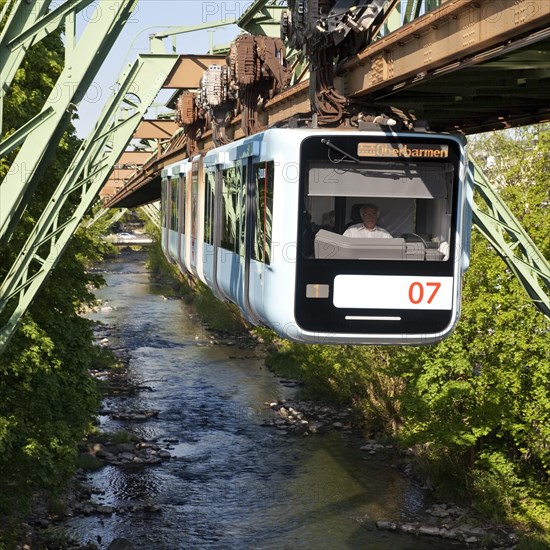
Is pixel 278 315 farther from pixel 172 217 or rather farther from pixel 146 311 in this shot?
pixel 146 311

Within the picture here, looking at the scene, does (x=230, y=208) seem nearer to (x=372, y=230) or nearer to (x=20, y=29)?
(x=372, y=230)

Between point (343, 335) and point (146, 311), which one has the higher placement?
point (343, 335)

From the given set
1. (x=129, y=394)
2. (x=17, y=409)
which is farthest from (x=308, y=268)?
(x=129, y=394)

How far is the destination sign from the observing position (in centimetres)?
898

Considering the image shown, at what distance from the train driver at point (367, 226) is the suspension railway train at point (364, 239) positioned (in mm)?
43

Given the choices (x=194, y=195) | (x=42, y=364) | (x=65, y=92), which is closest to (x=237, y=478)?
(x=42, y=364)

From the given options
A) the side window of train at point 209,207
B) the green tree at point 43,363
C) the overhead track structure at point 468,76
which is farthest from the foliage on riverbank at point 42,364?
the overhead track structure at point 468,76

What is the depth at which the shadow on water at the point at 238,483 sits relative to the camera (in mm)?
23938

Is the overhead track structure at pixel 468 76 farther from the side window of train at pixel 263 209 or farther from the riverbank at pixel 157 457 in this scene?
the riverbank at pixel 157 457

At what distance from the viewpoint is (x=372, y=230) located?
29.8 feet

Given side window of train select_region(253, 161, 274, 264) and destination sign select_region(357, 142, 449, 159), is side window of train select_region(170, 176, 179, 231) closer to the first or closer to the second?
side window of train select_region(253, 161, 274, 264)

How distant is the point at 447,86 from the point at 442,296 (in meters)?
2.48

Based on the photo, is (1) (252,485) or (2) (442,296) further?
(1) (252,485)

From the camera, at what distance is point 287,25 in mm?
11992
